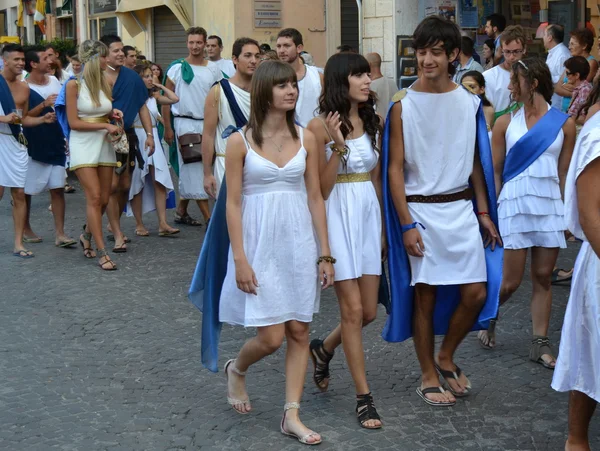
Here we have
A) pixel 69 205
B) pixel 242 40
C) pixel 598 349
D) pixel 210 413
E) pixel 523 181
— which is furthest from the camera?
pixel 69 205

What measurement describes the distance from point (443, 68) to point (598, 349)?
5.79 ft

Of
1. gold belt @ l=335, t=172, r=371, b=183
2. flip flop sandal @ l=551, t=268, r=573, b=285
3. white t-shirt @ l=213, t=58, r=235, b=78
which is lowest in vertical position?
flip flop sandal @ l=551, t=268, r=573, b=285

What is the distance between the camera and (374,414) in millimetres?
5137

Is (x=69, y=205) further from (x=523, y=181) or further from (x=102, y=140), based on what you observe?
(x=523, y=181)

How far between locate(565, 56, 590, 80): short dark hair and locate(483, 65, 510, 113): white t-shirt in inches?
48.1

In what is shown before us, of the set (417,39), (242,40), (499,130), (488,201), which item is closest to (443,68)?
(417,39)

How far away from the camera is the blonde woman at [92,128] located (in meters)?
9.37

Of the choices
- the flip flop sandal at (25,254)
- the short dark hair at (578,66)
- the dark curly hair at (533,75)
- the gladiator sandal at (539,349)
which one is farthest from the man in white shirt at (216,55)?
the gladiator sandal at (539,349)

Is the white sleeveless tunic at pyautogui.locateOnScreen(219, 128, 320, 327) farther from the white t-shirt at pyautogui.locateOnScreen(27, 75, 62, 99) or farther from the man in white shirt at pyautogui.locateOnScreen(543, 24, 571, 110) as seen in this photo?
the man in white shirt at pyautogui.locateOnScreen(543, 24, 571, 110)

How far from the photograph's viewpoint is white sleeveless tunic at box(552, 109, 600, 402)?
4148mm

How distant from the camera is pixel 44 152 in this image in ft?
35.9

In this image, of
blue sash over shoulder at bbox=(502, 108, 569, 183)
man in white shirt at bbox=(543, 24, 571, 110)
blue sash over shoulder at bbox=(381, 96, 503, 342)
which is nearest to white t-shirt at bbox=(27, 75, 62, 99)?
man in white shirt at bbox=(543, 24, 571, 110)

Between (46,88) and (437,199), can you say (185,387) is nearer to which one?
(437,199)

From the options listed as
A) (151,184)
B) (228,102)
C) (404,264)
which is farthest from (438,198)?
(151,184)
